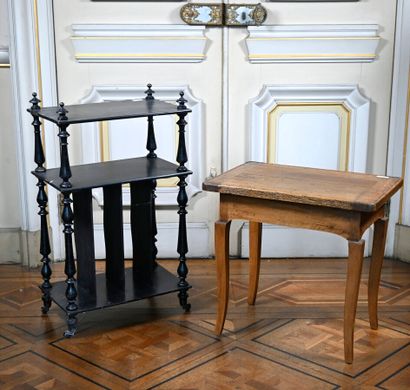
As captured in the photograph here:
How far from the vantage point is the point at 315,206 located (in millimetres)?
2520

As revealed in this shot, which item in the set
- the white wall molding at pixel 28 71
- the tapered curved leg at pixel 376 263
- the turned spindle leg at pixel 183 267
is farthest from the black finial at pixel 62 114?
the tapered curved leg at pixel 376 263

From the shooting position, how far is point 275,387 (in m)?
2.46

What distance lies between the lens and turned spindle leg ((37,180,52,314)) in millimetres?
2895

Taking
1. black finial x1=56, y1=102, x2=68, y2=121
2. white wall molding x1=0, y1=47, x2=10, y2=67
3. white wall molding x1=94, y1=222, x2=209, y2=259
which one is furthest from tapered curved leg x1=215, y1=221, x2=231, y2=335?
white wall molding x1=0, y1=47, x2=10, y2=67

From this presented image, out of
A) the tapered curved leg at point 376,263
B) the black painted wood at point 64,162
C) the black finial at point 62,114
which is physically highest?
the black finial at point 62,114

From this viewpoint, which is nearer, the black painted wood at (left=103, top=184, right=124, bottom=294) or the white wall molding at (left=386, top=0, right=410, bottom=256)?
the black painted wood at (left=103, top=184, right=124, bottom=294)

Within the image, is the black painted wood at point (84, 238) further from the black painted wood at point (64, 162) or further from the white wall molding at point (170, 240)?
the white wall molding at point (170, 240)

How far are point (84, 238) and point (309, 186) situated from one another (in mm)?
845

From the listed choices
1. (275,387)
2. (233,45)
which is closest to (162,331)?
(275,387)

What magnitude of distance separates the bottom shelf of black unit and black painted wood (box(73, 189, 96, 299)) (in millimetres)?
44

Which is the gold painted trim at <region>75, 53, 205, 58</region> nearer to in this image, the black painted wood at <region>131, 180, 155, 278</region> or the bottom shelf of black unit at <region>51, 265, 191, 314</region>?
the black painted wood at <region>131, 180, 155, 278</region>

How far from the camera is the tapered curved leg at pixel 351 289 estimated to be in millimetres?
2469

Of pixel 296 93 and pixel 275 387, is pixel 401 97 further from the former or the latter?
pixel 275 387

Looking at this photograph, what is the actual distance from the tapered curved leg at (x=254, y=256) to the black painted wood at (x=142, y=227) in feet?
1.30
